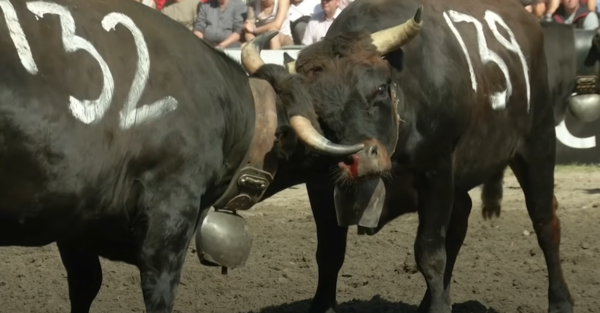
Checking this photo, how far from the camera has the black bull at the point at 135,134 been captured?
4.73m

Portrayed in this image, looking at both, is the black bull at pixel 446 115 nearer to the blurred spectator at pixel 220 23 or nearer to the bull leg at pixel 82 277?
the bull leg at pixel 82 277

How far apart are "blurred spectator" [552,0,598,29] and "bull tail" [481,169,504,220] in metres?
4.43

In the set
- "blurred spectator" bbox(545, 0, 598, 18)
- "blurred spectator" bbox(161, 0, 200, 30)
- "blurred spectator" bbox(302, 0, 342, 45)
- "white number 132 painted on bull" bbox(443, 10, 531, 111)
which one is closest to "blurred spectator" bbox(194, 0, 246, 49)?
"blurred spectator" bbox(161, 0, 200, 30)

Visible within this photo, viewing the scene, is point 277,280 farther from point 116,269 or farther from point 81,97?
point 81,97

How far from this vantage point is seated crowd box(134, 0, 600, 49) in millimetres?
12016

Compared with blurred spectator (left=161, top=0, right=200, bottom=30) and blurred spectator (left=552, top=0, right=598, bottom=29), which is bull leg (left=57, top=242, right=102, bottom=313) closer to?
blurred spectator (left=161, top=0, right=200, bottom=30)

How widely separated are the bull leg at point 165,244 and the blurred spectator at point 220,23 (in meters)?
7.03

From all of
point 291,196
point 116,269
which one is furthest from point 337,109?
point 291,196

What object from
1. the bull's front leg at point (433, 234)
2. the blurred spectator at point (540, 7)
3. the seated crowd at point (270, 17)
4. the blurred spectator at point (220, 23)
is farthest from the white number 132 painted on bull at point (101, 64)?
the blurred spectator at point (540, 7)

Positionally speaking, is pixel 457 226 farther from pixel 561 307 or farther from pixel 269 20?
pixel 269 20

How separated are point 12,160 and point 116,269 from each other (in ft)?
11.9

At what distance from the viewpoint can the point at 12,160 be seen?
4.64 metres

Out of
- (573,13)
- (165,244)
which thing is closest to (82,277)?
(165,244)

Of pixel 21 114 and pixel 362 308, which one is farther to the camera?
pixel 362 308
